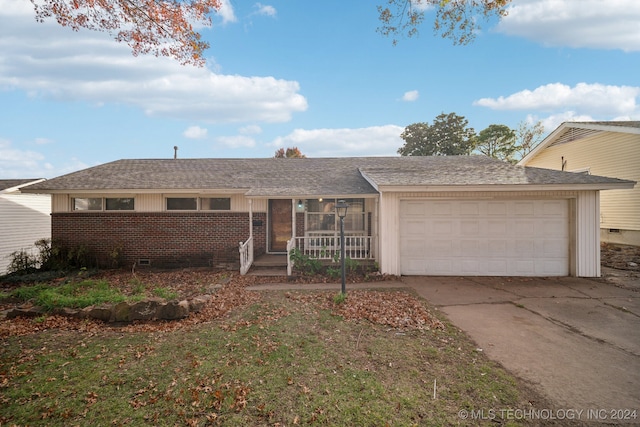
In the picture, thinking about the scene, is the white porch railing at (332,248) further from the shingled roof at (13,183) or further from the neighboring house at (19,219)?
the shingled roof at (13,183)

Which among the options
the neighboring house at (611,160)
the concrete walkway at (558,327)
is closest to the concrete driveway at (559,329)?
the concrete walkway at (558,327)

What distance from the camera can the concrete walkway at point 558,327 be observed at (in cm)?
325

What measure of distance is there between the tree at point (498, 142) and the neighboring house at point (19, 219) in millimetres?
34913

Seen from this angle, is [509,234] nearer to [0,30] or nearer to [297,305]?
[297,305]

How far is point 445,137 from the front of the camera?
30.0m

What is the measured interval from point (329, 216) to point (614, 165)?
12.5 metres

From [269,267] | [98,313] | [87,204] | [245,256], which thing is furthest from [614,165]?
[87,204]

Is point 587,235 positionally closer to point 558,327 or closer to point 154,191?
point 558,327

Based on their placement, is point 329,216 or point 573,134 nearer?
point 329,216

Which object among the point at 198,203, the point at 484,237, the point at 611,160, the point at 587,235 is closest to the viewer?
the point at 587,235

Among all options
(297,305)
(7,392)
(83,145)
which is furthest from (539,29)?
(83,145)

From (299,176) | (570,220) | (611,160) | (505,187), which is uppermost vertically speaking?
(611,160)

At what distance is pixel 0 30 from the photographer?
23.9 feet

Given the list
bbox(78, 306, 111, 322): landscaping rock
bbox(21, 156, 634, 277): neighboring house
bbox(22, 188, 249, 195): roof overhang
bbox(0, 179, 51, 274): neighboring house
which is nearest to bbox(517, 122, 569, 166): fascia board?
bbox(21, 156, 634, 277): neighboring house
